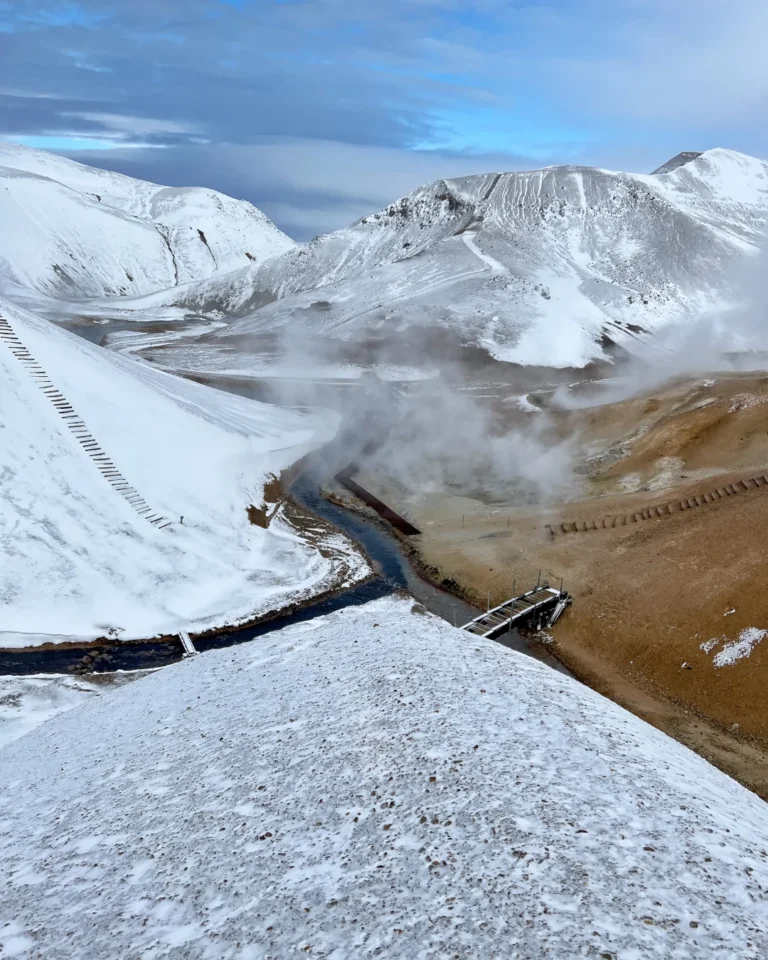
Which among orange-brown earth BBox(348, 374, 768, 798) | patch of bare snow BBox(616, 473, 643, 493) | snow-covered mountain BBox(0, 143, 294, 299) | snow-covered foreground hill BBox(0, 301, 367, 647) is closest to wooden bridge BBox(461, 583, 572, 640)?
orange-brown earth BBox(348, 374, 768, 798)

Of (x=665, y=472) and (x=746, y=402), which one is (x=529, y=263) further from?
(x=665, y=472)

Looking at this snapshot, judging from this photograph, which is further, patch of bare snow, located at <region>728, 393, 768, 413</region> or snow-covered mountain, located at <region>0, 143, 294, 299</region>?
snow-covered mountain, located at <region>0, 143, 294, 299</region>

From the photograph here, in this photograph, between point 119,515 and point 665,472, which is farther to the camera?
point 665,472

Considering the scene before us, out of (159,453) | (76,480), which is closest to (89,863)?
(76,480)

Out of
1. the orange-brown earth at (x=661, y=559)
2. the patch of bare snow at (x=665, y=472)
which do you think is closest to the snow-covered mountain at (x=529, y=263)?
the orange-brown earth at (x=661, y=559)

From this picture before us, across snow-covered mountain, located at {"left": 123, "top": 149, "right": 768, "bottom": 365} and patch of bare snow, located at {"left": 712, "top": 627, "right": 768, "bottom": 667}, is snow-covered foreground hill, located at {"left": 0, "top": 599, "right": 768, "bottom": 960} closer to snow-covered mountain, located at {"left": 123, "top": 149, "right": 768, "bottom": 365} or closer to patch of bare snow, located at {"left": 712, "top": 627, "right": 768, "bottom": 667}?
patch of bare snow, located at {"left": 712, "top": 627, "right": 768, "bottom": 667}

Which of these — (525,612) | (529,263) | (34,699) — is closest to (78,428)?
(34,699)

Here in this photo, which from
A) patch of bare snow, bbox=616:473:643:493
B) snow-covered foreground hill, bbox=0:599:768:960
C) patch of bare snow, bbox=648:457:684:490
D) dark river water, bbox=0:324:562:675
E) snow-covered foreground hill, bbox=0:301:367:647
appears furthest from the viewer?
patch of bare snow, bbox=616:473:643:493

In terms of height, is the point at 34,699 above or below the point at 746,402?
below
